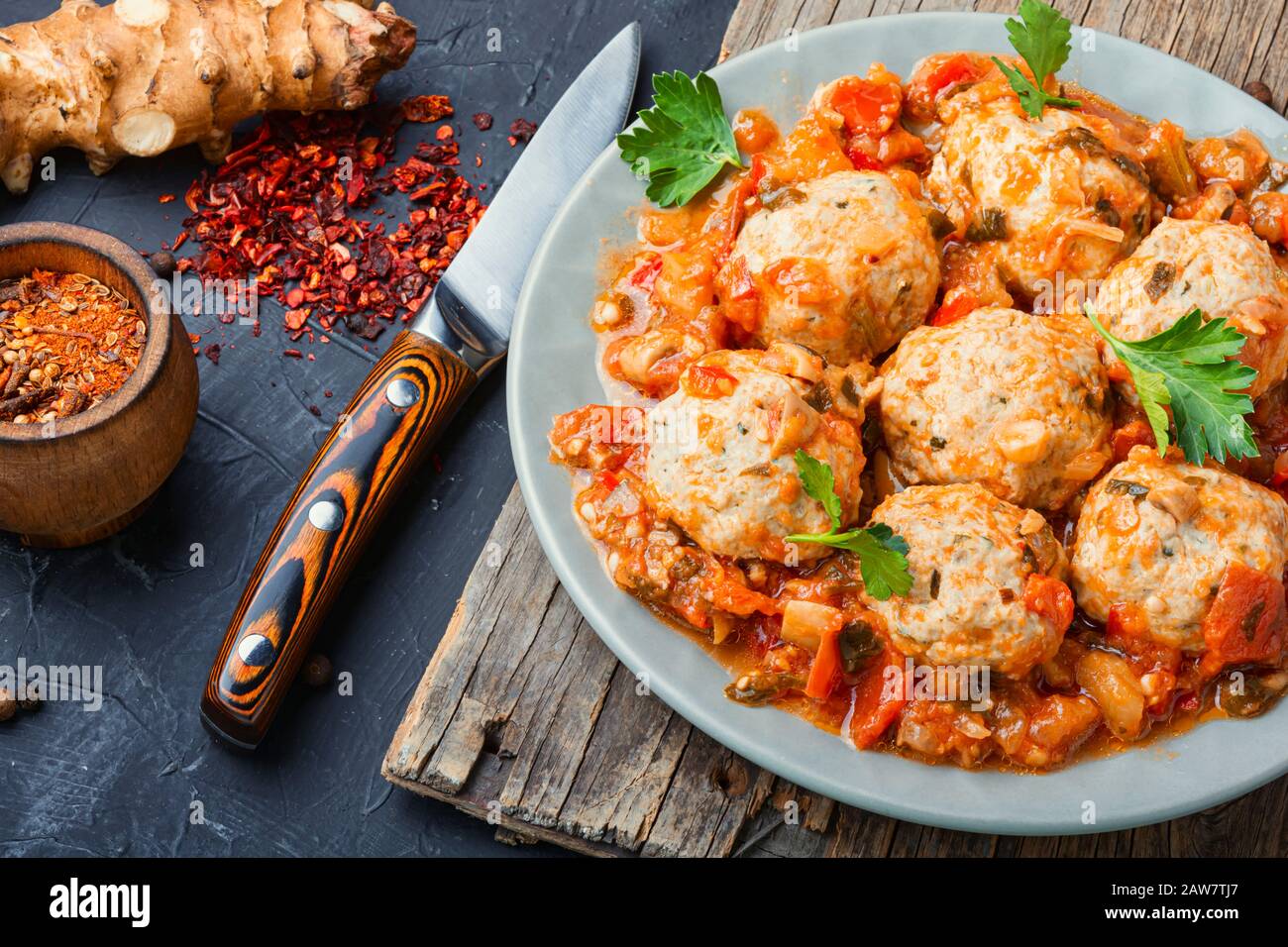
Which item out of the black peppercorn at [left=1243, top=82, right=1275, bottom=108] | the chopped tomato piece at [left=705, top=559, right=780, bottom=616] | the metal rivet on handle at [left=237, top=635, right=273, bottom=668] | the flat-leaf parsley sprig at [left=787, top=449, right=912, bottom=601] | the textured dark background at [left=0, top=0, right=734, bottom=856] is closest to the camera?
the flat-leaf parsley sprig at [left=787, top=449, right=912, bottom=601]

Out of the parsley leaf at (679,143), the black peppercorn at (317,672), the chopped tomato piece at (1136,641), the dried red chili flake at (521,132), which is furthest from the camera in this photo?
the dried red chili flake at (521,132)

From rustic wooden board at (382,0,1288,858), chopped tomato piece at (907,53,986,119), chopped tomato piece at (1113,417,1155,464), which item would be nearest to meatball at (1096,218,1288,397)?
chopped tomato piece at (1113,417,1155,464)

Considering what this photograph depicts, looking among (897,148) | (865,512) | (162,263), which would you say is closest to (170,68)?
(162,263)

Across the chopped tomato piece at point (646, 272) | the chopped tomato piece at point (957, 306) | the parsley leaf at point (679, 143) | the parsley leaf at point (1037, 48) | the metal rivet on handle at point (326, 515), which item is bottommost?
the metal rivet on handle at point (326, 515)

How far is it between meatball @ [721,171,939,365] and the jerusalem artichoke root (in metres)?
2.17

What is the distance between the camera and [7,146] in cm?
530

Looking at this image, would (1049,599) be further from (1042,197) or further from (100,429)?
(100,429)

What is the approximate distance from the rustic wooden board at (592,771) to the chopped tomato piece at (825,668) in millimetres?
712

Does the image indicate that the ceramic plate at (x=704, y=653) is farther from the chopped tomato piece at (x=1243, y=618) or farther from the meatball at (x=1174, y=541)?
the meatball at (x=1174, y=541)

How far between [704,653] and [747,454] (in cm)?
74

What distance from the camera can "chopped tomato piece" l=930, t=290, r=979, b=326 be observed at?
4445 mm

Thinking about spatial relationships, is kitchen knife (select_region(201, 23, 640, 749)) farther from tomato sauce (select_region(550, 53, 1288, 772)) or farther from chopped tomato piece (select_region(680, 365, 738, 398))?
chopped tomato piece (select_region(680, 365, 738, 398))

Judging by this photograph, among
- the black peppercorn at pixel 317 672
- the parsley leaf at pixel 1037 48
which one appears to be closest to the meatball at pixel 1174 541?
the parsley leaf at pixel 1037 48

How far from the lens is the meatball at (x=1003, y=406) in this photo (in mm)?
4055
